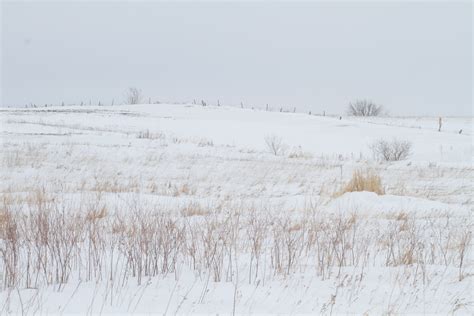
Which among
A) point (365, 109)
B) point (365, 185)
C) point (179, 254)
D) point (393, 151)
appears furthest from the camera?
point (365, 109)

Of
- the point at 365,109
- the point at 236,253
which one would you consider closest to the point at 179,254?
the point at 236,253

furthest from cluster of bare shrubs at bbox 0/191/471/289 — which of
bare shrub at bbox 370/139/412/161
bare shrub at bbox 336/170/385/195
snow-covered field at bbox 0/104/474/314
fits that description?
bare shrub at bbox 370/139/412/161

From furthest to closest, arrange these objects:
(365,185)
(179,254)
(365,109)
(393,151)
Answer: (365,109) → (393,151) → (365,185) → (179,254)

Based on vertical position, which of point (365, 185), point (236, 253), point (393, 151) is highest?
point (393, 151)

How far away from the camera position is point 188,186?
12445mm

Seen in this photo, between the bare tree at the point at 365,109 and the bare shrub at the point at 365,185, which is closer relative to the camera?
the bare shrub at the point at 365,185

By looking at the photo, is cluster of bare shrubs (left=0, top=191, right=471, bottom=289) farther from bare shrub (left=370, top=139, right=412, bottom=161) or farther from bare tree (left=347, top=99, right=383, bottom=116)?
bare tree (left=347, top=99, right=383, bottom=116)

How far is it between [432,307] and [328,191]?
796 cm

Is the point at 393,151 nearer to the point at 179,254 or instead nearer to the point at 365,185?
the point at 365,185

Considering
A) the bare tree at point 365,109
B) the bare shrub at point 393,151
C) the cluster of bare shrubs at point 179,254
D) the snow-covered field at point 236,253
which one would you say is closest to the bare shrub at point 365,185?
the snow-covered field at point 236,253

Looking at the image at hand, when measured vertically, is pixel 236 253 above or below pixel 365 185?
below

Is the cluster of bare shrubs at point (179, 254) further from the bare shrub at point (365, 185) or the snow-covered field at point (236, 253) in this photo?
the bare shrub at point (365, 185)

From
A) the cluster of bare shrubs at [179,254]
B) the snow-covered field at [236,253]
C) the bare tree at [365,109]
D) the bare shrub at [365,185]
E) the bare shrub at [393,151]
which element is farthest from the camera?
the bare tree at [365,109]

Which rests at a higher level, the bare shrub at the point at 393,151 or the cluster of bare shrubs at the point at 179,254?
the bare shrub at the point at 393,151
